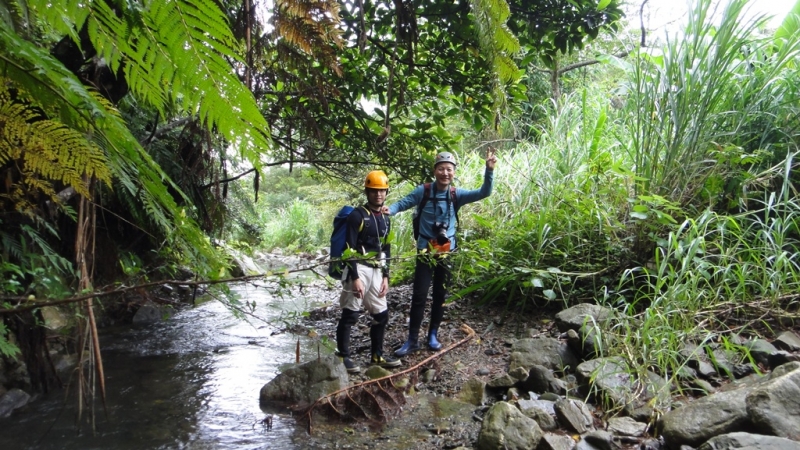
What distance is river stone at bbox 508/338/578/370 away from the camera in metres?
3.64

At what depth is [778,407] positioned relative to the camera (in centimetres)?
233

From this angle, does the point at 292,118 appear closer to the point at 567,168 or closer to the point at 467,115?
the point at 467,115

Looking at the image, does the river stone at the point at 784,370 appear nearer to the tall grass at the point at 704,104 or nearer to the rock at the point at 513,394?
the rock at the point at 513,394

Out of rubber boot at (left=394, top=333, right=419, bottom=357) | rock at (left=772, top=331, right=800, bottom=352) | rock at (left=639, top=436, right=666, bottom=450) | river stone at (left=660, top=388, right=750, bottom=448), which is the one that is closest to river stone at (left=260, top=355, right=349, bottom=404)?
rubber boot at (left=394, top=333, right=419, bottom=357)

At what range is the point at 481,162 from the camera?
688 centimetres

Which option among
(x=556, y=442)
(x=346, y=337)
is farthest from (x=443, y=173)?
(x=556, y=442)

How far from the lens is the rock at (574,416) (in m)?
2.81

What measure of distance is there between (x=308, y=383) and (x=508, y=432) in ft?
5.19

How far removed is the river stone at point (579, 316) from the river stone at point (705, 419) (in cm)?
101

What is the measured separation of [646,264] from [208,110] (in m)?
4.16

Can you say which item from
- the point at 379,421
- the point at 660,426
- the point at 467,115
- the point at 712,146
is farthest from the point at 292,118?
the point at 712,146

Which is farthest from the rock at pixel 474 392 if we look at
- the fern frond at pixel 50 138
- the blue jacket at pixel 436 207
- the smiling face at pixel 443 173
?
the fern frond at pixel 50 138

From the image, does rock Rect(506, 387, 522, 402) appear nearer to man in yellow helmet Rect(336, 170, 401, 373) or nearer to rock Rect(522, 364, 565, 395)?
rock Rect(522, 364, 565, 395)

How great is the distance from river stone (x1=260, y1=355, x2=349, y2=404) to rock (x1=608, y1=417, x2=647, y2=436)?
1.81 m
